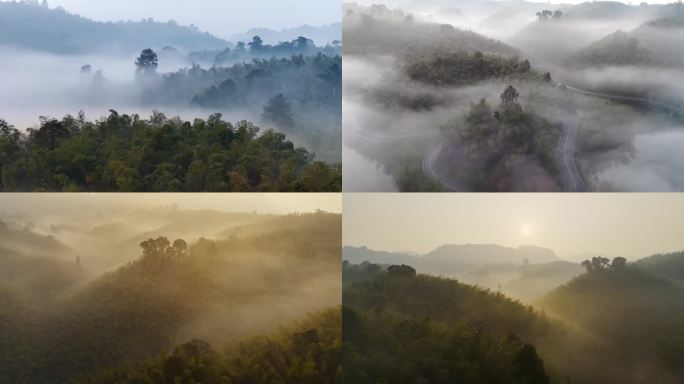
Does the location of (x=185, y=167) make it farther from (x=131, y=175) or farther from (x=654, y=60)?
(x=654, y=60)

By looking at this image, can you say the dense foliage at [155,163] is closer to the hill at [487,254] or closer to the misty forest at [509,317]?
the misty forest at [509,317]

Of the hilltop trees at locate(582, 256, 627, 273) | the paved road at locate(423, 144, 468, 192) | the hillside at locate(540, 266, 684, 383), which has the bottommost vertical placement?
the hillside at locate(540, 266, 684, 383)

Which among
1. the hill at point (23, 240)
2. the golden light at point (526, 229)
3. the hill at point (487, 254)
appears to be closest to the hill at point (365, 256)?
the hill at point (487, 254)

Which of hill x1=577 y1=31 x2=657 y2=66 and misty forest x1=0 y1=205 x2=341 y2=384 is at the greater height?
hill x1=577 y1=31 x2=657 y2=66

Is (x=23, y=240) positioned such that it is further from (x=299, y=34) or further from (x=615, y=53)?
(x=615, y=53)

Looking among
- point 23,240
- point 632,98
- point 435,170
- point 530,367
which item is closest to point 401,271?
point 435,170

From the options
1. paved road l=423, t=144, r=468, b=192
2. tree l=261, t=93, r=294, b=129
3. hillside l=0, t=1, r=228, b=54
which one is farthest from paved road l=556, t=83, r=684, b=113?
hillside l=0, t=1, r=228, b=54

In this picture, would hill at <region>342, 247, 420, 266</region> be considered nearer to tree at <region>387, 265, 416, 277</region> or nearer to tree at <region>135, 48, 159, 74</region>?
tree at <region>387, 265, 416, 277</region>

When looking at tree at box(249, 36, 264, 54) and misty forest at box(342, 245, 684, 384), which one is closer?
misty forest at box(342, 245, 684, 384)
